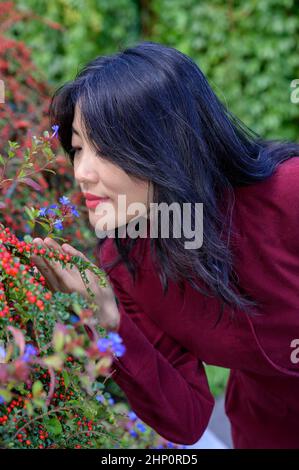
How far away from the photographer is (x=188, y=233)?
4.92 feet

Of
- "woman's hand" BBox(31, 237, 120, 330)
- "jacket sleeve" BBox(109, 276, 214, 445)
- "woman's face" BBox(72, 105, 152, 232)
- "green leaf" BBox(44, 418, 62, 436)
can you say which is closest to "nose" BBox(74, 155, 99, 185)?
"woman's face" BBox(72, 105, 152, 232)

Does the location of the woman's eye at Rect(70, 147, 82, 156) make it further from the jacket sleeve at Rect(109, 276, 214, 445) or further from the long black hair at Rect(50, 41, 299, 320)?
the jacket sleeve at Rect(109, 276, 214, 445)

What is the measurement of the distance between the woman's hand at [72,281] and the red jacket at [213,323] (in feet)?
0.67

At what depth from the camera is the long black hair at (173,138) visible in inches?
53.5

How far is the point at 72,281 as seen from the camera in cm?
119

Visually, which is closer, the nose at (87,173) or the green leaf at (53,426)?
the green leaf at (53,426)


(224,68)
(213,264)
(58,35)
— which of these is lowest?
(213,264)

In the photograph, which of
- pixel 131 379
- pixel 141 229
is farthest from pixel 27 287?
pixel 141 229

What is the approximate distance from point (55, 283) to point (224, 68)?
10.8 ft

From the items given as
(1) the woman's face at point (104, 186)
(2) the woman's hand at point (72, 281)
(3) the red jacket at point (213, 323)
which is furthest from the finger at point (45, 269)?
(3) the red jacket at point (213, 323)

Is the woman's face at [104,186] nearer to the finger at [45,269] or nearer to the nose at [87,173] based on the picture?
the nose at [87,173]

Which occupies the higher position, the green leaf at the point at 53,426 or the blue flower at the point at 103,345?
the blue flower at the point at 103,345
